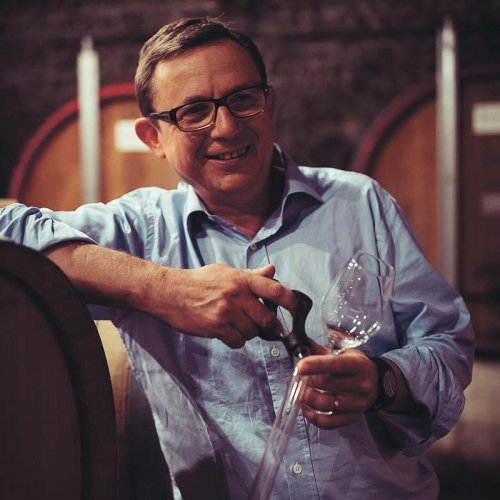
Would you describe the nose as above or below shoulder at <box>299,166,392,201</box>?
above

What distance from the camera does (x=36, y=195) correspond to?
14.5 feet

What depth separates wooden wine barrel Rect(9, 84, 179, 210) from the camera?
437cm

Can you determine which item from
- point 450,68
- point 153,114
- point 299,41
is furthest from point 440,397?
point 299,41

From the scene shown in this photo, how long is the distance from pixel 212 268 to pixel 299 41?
3.60 metres

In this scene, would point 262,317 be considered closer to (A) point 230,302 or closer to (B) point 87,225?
(A) point 230,302

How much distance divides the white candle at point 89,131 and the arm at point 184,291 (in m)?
3.28

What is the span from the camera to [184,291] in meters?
1.04

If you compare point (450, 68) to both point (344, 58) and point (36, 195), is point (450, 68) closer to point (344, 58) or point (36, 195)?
point (344, 58)

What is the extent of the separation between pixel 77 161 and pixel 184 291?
364 centimetres

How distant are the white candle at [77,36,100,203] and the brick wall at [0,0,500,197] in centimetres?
12

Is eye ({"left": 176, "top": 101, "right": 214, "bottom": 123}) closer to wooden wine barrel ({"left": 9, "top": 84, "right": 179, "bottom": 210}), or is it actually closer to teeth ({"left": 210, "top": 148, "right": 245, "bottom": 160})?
teeth ({"left": 210, "top": 148, "right": 245, "bottom": 160})

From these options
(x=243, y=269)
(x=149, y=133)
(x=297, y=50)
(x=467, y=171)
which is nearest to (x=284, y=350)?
(x=243, y=269)

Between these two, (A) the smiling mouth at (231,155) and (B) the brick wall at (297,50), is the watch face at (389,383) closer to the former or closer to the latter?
(A) the smiling mouth at (231,155)

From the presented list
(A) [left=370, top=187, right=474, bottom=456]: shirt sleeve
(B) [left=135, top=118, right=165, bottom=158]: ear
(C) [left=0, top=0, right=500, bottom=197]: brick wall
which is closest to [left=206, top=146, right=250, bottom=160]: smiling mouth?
(B) [left=135, top=118, right=165, bottom=158]: ear
